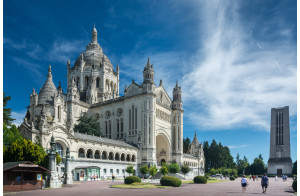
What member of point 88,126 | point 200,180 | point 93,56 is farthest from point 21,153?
point 93,56

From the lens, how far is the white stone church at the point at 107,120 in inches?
2140

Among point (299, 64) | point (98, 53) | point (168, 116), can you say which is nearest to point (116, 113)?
point (168, 116)

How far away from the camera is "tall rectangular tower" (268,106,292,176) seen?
104881mm

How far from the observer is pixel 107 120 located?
8156 centimetres

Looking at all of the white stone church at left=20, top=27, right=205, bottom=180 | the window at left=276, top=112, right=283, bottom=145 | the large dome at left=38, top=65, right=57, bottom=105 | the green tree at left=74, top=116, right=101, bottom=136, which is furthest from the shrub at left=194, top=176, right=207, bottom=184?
the window at left=276, top=112, right=283, bottom=145

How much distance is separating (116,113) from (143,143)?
1146 cm

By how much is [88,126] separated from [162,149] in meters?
21.5

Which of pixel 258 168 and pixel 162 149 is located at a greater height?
pixel 162 149

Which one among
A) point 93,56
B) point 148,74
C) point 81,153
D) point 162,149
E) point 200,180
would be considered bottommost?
point 200,180

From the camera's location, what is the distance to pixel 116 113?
79938mm

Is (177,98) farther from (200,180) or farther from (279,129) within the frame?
(200,180)

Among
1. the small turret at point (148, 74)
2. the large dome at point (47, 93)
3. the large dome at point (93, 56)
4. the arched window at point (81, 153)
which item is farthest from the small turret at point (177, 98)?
the arched window at point (81, 153)

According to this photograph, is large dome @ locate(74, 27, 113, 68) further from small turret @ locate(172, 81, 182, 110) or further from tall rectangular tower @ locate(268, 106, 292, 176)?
tall rectangular tower @ locate(268, 106, 292, 176)

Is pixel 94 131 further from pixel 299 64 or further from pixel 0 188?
pixel 299 64
